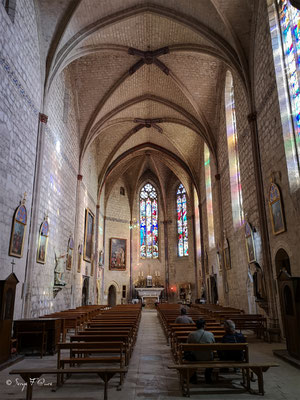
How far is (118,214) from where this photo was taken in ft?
96.6

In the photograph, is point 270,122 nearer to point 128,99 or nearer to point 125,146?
point 128,99

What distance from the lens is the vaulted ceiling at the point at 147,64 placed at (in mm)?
12359

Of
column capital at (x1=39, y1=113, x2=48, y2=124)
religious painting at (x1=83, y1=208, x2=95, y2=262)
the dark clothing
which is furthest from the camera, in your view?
religious painting at (x1=83, y1=208, x2=95, y2=262)

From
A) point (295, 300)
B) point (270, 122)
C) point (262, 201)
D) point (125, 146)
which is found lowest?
point (295, 300)

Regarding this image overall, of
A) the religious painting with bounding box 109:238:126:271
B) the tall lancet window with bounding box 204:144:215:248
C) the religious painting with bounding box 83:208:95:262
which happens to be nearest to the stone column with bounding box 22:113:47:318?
the religious painting with bounding box 83:208:95:262

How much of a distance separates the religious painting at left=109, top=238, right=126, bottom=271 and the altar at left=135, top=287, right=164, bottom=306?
2.69 metres

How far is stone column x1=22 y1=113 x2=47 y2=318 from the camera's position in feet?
32.4

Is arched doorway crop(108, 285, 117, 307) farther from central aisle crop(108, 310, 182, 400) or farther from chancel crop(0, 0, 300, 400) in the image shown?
central aisle crop(108, 310, 182, 400)

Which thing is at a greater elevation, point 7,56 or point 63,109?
point 63,109

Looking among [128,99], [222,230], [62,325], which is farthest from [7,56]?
[222,230]

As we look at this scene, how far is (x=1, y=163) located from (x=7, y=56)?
3.00 m

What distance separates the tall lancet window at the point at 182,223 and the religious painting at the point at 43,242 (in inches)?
744

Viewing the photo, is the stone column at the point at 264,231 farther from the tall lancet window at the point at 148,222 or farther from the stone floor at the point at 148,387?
the tall lancet window at the point at 148,222

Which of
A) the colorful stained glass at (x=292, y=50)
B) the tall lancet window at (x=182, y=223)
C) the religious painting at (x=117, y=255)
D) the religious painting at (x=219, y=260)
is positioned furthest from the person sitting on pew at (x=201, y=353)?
the tall lancet window at (x=182, y=223)
